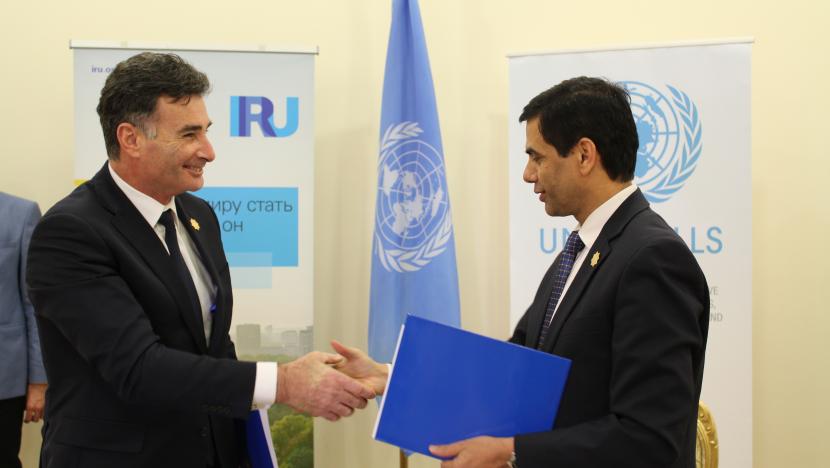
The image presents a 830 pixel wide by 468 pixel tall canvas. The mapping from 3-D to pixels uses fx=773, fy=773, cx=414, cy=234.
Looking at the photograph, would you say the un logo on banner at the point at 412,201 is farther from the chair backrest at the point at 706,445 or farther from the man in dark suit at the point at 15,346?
the man in dark suit at the point at 15,346

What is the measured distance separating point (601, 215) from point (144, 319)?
1.20 m

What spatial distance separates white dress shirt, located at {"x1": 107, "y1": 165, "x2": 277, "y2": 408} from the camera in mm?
1996

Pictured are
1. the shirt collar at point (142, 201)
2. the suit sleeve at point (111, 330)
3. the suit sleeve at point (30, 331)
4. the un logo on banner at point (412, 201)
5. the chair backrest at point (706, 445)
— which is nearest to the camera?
the suit sleeve at point (111, 330)

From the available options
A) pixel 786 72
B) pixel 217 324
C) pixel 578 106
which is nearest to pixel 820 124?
pixel 786 72

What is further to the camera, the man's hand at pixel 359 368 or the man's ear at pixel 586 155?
the man's hand at pixel 359 368

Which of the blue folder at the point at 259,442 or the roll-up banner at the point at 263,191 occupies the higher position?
the roll-up banner at the point at 263,191

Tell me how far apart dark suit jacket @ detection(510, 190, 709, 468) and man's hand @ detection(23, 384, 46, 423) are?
10.1 feet

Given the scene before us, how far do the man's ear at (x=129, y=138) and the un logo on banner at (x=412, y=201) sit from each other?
205 centimetres

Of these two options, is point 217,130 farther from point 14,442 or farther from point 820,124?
point 820,124

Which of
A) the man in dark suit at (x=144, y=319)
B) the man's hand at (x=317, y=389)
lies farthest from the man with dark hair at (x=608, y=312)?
the man in dark suit at (x=144, y=319)

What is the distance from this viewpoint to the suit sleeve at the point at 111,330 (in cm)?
189

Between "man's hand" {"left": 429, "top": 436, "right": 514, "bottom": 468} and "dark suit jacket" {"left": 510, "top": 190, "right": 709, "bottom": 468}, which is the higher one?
"dark suit jacket" {"left": 510, "top": 190, "right": 709, "bottom": 468}

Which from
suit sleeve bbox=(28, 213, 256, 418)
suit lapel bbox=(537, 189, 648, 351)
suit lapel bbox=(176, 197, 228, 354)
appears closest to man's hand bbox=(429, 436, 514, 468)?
suit lapel bbox=(537, 189, 648, 351)

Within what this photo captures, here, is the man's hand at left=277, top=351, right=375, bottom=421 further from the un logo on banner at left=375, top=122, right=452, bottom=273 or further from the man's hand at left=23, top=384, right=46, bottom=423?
the man's hand at left=23, top=384, right=46, bottom=423
